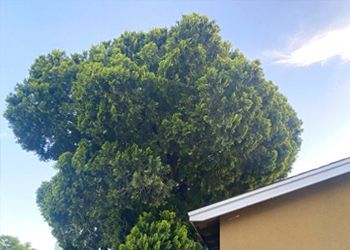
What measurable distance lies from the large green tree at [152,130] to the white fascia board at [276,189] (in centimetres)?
449

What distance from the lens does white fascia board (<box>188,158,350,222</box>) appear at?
16.9 feet

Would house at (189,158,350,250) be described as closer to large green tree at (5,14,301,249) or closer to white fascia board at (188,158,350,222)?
white fascia board at (188,158,350,222)

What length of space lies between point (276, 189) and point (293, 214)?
1.47 feet

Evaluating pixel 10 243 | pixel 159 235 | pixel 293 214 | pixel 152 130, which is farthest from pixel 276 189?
pixel 10 243

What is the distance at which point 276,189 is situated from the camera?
5273 millimetres

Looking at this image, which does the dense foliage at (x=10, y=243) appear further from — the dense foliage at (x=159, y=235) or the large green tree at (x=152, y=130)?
the dense foliage at (x=159, y=235)

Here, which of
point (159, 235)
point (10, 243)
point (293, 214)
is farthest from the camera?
point (10, 243)

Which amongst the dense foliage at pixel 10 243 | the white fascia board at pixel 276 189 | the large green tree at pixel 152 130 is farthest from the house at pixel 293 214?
the dense foliage at pixel 10 243

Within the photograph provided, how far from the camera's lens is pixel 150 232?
934 cm

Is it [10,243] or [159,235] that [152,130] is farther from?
[10,243]

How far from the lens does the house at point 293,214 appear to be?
5062mm

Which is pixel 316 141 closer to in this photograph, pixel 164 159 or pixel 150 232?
pixel 164 159

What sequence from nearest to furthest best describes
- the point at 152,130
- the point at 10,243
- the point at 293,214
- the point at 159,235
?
1. the point at 293,214
2. the point at 159,235
3. the point at 152,130
4. the point at 10,243

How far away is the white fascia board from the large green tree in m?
4.49
